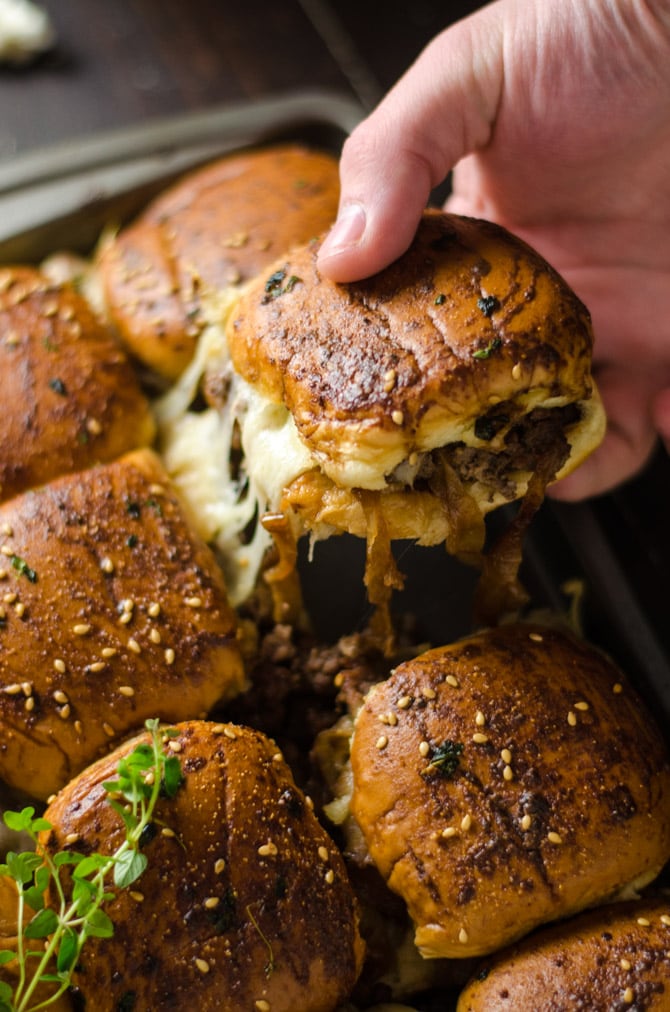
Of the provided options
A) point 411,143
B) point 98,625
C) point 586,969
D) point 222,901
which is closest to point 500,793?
point 586,969

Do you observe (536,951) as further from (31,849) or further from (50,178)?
(50,178)

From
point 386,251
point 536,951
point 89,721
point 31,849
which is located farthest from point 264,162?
point 536,951

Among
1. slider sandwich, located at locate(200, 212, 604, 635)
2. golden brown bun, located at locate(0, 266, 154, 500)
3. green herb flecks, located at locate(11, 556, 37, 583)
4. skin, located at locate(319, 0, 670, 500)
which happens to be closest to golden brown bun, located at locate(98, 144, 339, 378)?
golden brown bun, located at locate(0, 266, 154, 500)

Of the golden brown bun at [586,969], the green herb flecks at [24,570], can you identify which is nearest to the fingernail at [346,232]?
the green herb flecks at [24,570]

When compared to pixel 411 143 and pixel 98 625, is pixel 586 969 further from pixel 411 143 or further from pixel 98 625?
pixel 411 143

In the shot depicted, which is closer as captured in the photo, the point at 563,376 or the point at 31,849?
the point at 563,376

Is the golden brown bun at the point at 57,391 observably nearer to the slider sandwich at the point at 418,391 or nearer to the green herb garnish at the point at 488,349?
the slider sandwich at the point at 418,391
